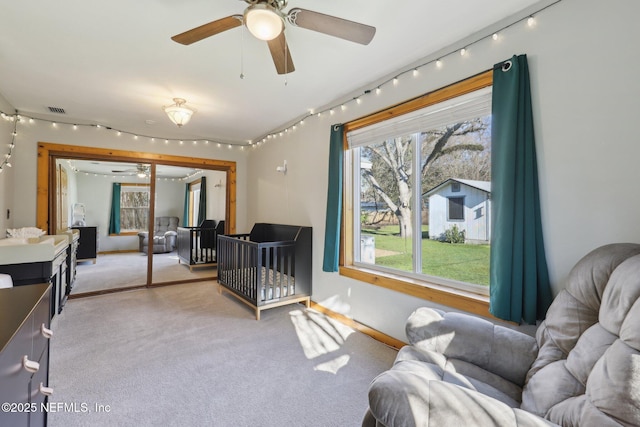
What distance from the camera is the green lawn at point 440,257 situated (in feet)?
6.85

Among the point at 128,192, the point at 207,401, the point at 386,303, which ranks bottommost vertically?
the point at 207,401

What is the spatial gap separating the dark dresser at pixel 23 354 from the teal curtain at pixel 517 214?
7.06 feet

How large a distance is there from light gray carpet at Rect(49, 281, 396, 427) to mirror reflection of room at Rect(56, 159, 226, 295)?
1.42 m

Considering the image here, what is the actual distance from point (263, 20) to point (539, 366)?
206 centimetres

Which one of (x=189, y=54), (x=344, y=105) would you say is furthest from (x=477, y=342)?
(x=189, y=54)

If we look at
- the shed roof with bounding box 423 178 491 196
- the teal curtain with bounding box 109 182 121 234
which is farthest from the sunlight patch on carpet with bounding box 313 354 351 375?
the teal curtain with bounding box 109 182 121 234

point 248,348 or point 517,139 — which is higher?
point 517,139

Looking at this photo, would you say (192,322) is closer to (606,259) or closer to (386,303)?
(386,303)

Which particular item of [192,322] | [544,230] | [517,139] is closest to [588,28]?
[517,139]

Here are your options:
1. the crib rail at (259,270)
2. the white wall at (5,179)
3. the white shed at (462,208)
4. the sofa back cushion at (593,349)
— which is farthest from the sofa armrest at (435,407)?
the white wall at (5,179)

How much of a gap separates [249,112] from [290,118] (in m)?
0.55

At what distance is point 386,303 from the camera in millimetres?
2564

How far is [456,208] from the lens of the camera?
2.24 meters

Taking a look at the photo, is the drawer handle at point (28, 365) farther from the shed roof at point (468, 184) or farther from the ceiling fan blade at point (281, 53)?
the shed roof at point (468, 184)
